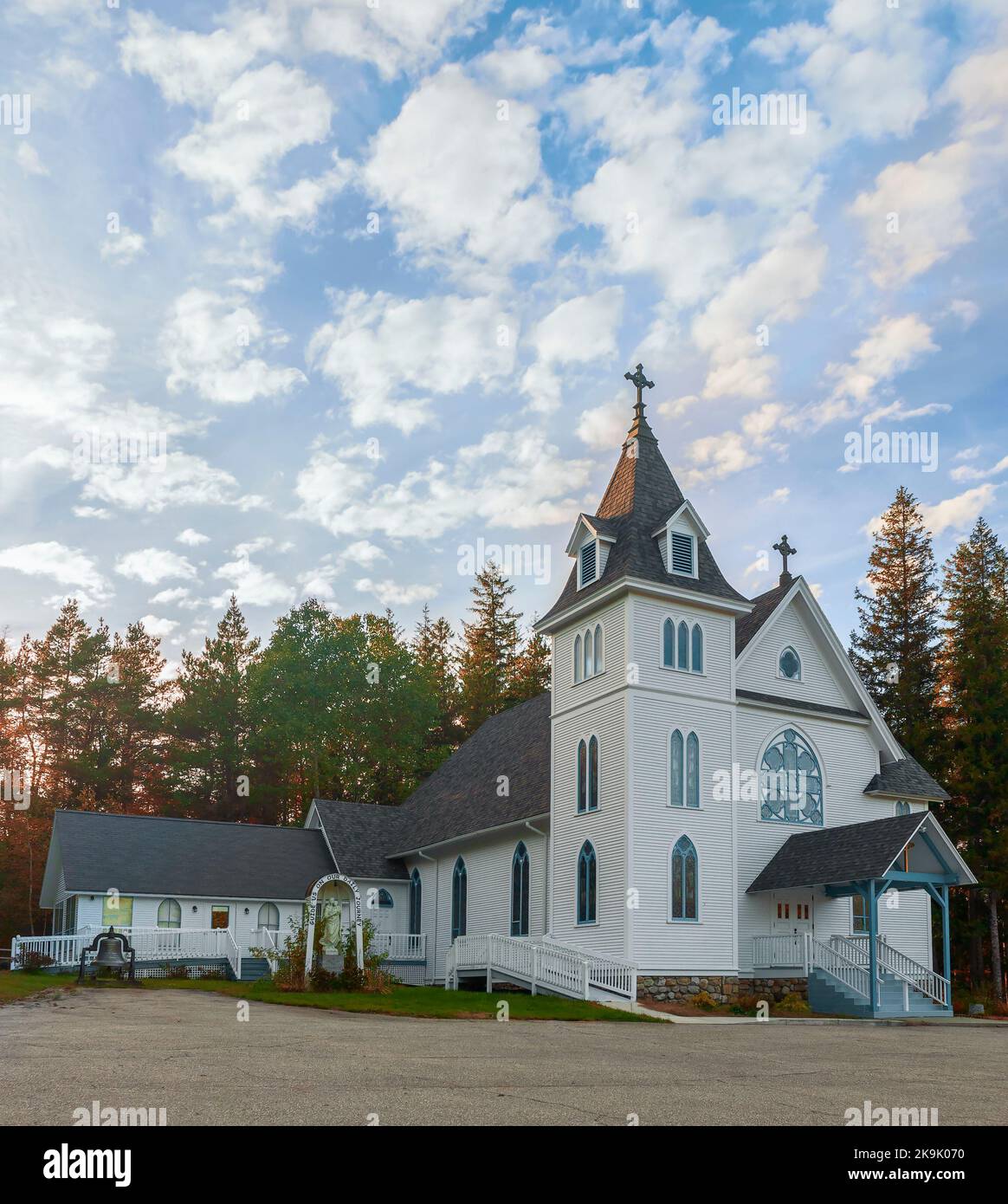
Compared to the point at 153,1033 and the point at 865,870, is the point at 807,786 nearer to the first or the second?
the point at 865,870

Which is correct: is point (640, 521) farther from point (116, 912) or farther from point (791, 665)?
point (116, 912)

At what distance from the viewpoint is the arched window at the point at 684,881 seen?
27781 millimetres

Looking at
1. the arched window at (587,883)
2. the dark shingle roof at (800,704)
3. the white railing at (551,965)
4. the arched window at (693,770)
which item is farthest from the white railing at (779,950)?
the dark shingle roof at (800,704)

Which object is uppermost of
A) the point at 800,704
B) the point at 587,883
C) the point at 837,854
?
the point at 800,704

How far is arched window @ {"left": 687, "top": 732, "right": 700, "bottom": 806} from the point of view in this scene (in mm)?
28703

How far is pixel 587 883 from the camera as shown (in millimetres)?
29031

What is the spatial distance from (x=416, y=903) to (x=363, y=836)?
3.66 metres

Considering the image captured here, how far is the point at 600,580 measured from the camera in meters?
29.9

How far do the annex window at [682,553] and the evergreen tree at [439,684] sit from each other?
32.6 metres

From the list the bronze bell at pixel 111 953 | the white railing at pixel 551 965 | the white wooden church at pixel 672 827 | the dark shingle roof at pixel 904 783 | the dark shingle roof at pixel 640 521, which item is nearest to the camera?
the white railing at pixel 551 965

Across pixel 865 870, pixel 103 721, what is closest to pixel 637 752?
pixel 865 870

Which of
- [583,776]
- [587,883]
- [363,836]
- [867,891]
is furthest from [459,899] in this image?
[867,891]

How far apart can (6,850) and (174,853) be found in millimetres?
17946

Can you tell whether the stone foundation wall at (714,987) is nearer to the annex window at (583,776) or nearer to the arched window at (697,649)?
the annex window at (583,776)
